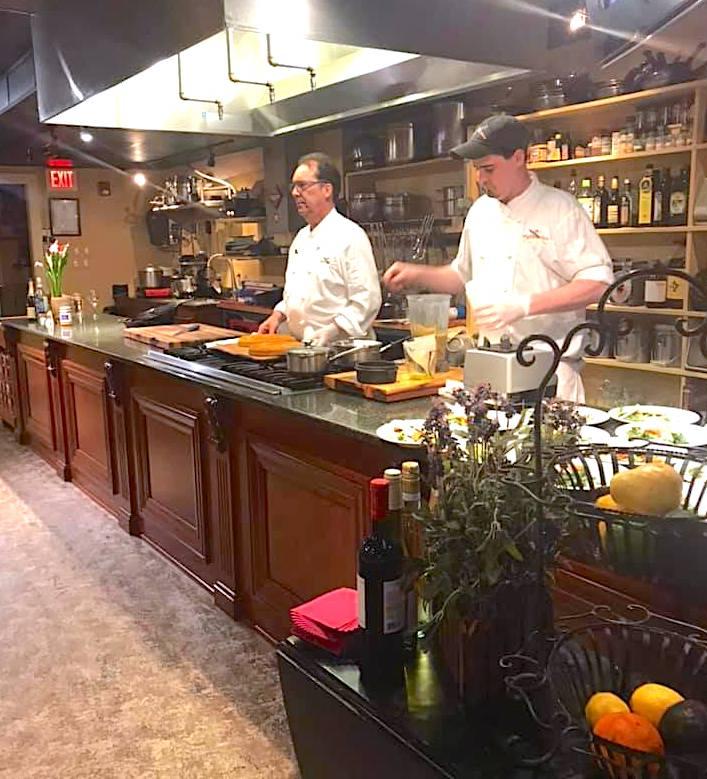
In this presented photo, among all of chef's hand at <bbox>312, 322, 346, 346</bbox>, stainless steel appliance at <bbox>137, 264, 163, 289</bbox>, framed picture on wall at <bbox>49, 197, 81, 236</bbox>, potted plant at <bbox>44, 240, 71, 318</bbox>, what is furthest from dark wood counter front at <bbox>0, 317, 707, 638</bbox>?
framed picture on wall at <bbox>49, 197, 81, 236</bbox>

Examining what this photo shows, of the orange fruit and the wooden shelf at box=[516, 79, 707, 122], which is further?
the wooden shelf at box=[516, 79, 707, 122]

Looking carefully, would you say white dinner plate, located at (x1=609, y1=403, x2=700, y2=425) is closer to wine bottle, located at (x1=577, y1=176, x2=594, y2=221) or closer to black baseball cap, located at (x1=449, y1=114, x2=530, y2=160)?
black baseball cap, located at (x1=449, y1=114, x2=530, y2=160)

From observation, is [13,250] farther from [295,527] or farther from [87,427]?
[295,527]

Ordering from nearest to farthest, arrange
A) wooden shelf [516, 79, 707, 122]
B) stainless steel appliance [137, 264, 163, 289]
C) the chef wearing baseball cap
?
the chef wearing baseball cap → wooden shelf [516, 79, 707, 122] → stainless steel appliance [137, 264, 163, 289]

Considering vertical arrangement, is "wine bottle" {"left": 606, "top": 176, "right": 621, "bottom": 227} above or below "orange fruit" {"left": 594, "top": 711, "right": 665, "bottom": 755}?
above

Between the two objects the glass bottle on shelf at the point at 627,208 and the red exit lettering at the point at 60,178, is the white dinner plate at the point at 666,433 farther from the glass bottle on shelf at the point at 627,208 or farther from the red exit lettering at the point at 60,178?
the red exit lettering at the point at 60,178

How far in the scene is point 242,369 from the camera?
3004mm

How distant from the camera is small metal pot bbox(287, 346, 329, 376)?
279 centimetres

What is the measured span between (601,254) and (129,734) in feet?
6.96

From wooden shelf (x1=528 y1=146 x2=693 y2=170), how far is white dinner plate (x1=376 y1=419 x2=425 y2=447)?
2.27 metres

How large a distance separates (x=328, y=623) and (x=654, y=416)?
3.24 ft

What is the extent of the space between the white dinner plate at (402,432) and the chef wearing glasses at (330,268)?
1.47 m

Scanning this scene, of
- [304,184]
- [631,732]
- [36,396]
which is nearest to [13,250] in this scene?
[36,396]

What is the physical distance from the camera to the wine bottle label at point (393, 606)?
132 centimetres
